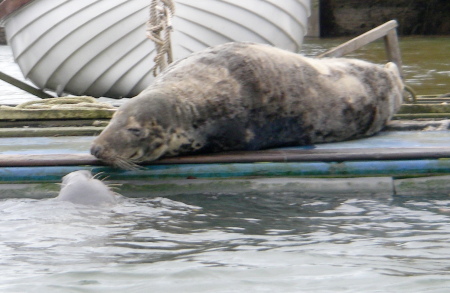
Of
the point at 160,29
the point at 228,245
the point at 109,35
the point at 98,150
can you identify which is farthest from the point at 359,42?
the point at 228,245

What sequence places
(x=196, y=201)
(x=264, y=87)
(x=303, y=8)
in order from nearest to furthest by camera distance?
(x=196, y=201) → (x=264, y=87) → (x=303, y=8)

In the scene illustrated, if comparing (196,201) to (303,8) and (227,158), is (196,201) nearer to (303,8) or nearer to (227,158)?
(227,158)

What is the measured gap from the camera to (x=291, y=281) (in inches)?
123

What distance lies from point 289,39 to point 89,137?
13.1 ft

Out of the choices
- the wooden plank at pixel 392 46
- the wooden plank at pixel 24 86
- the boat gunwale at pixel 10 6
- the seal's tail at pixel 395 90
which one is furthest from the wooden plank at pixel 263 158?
the boat gunwale at pixel 10 6

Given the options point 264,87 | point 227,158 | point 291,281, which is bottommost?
point 291,281

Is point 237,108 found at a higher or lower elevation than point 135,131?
higher

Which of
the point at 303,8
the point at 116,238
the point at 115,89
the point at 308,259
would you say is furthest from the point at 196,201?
the point at 303,8

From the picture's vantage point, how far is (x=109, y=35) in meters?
8.23

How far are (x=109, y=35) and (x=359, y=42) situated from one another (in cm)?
260

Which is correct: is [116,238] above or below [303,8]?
below

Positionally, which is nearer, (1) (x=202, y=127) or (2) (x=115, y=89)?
(1) (x=202, y=127)

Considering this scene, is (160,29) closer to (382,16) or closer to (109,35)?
(109,35)

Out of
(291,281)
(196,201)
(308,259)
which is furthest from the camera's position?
(196,201)
